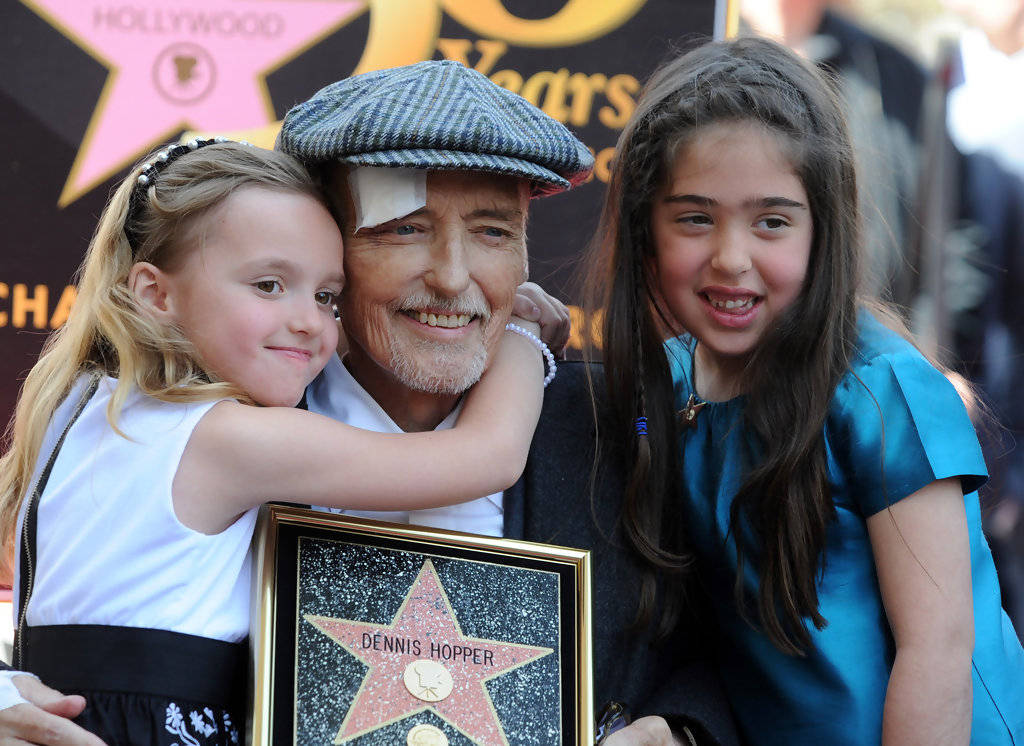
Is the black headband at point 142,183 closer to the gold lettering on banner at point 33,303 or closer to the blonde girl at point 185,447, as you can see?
the blonde girl at point 185,447

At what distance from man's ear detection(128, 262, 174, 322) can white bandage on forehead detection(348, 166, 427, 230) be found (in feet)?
1.13

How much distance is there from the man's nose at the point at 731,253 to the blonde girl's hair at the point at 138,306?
2.29 feet

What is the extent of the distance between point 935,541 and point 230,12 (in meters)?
2.56

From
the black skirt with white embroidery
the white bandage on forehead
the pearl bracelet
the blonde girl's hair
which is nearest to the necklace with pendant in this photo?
the pearl bracelet

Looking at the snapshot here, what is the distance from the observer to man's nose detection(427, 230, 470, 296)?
6.46 feet

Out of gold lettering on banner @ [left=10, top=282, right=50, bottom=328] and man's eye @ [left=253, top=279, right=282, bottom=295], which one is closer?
man's eye @ [left=253, top=279, right=282, bottom=295]

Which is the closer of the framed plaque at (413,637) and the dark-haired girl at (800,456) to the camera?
the framed plaque at (413,637)

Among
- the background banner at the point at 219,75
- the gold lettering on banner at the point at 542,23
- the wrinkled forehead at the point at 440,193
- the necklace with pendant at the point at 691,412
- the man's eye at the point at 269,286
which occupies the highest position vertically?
the gold lettering on banner at the point at 542,23

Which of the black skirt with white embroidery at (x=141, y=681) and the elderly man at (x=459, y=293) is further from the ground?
the elderly man at (x=459, y=293)

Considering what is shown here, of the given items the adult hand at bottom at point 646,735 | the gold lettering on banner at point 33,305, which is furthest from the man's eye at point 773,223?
the gold lettering on banner at point 33,305

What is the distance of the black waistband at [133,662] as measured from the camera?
1.60m

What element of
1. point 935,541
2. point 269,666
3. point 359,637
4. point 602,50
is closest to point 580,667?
point 359,637

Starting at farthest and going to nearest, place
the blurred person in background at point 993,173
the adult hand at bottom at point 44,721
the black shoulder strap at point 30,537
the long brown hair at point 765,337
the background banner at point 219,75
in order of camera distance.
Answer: the blurred person in background at point 993,173, the background banner at point 219,75, the long brown hair at point 765,337, the black shoulder strap at point 30,537, the adult hand at bottom at point 44,721

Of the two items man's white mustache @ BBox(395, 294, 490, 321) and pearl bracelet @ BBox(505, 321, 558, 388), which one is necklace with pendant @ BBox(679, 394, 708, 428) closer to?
pearl bracelet @ BBox(505, 321, 558, 388)
